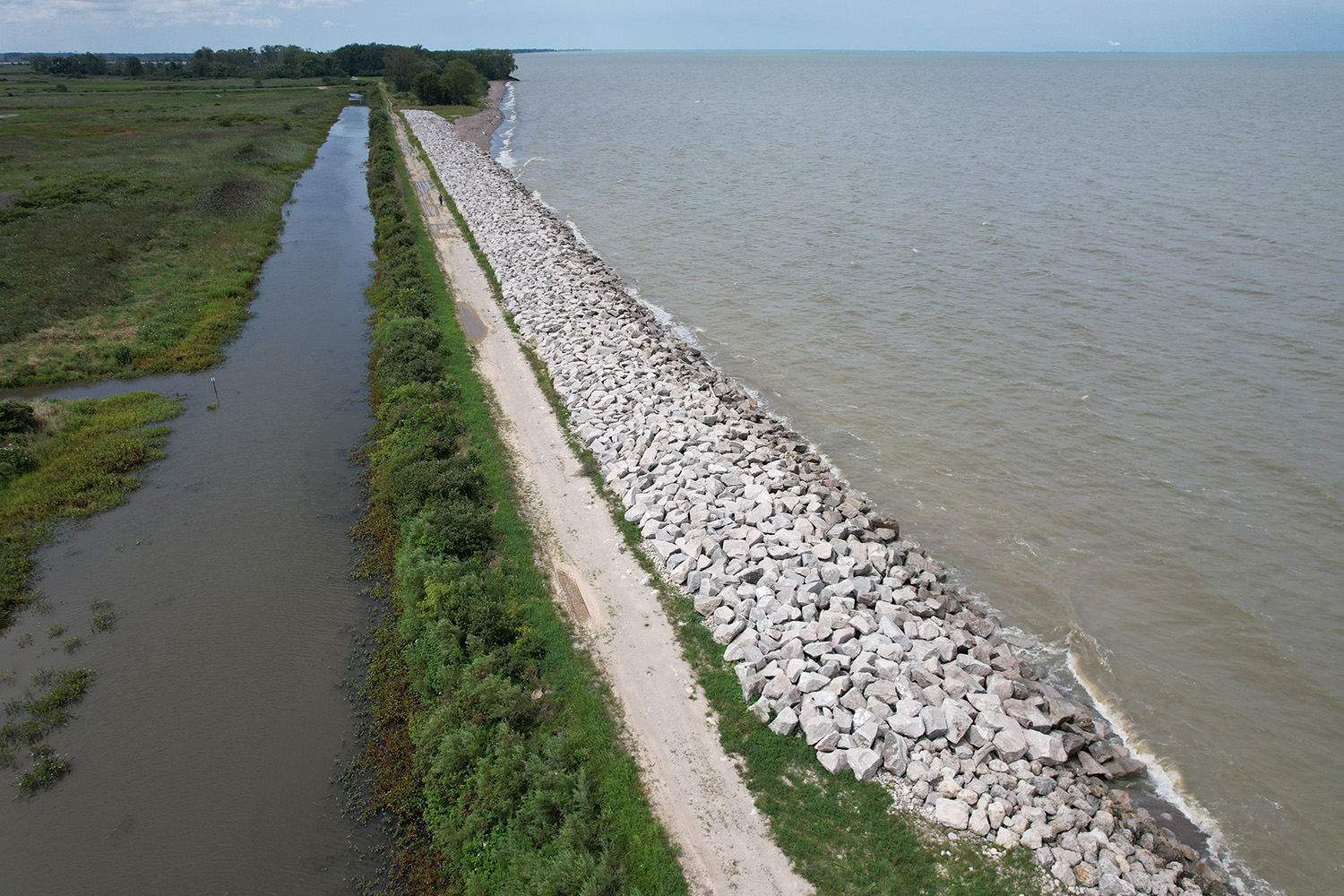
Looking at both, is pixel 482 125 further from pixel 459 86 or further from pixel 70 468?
pixel 70 468

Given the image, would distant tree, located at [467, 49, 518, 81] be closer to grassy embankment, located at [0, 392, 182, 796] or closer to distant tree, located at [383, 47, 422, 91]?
distant tree, located at [383, 47, 422, 91]

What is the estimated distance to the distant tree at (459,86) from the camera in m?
116

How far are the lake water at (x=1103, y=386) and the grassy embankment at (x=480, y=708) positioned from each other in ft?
32.5

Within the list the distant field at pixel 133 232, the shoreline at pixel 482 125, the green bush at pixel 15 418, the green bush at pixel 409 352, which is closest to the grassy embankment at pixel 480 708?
the green bush at pixel 409 352

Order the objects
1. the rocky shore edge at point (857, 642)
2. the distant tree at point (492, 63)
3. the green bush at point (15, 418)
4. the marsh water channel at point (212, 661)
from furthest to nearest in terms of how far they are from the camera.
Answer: the distant tree at point (492, 63) < the green bush at point (15, 418) < the marsh water channel at point (212, 661) < the rocky shore edge at point (857, 642)

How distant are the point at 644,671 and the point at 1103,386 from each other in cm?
2124

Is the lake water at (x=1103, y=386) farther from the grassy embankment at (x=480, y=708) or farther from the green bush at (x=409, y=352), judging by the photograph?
the green bush at (x=409, y=352)

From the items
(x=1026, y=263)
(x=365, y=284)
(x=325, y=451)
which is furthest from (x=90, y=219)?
(x=1026, y=263)

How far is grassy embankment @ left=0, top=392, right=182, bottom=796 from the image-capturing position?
14.4 metres

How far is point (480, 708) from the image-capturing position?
43.5ft

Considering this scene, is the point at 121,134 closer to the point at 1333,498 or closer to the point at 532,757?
the point at 532,757

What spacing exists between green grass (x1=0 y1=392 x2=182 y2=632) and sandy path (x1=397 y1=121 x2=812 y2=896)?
11.3 m

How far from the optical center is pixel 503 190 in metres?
55.2

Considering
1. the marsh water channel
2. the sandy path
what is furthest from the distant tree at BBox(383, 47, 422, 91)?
the sandy path
